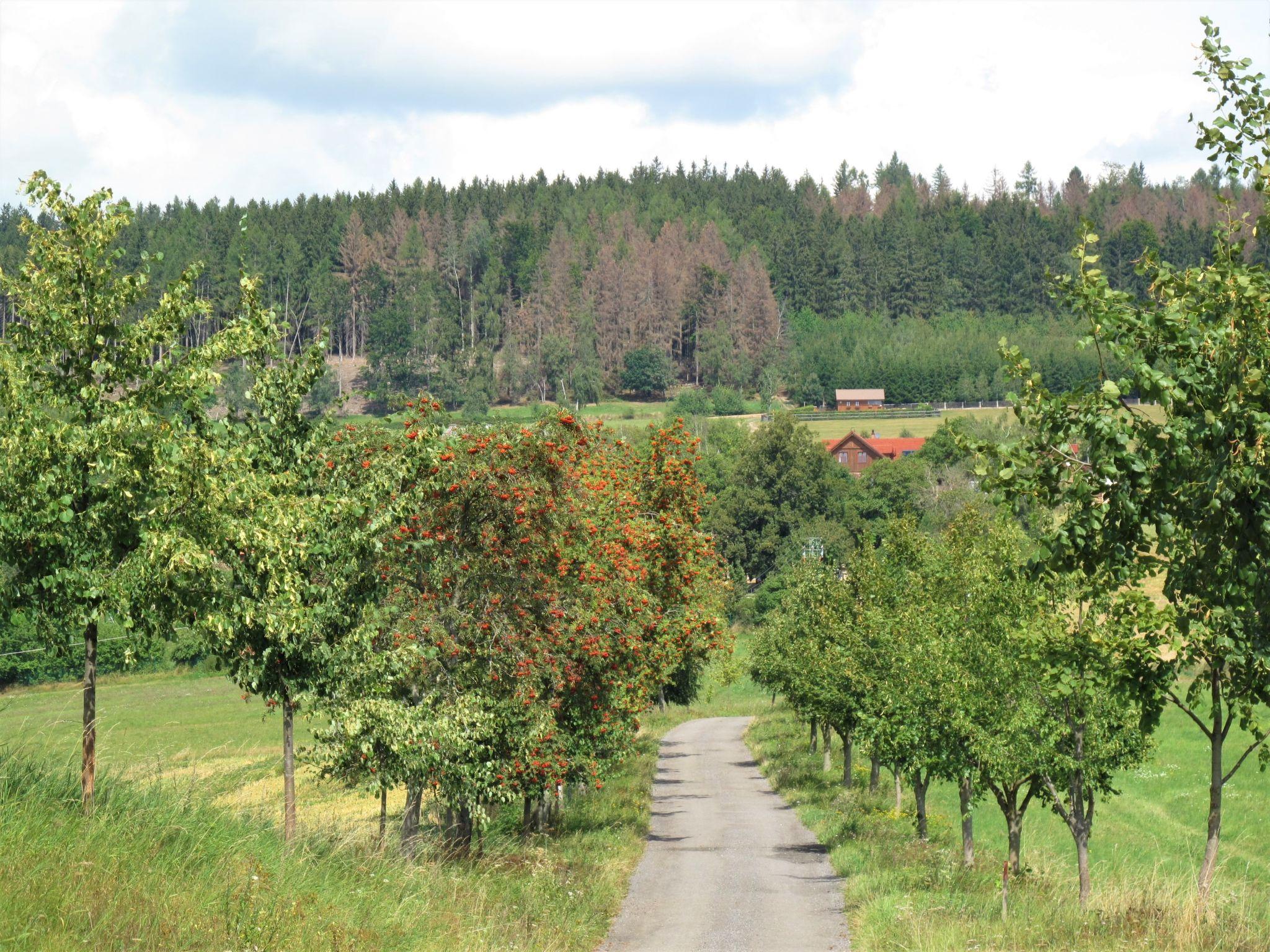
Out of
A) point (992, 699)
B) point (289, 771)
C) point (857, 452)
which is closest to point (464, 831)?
point (289, 771)

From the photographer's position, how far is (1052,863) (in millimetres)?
26297

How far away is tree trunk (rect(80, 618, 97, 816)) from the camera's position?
9.90 metres

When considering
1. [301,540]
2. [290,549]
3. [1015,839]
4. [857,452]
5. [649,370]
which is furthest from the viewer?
[649,370]

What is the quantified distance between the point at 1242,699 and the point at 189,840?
871cm

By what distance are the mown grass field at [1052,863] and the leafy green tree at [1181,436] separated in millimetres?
3705

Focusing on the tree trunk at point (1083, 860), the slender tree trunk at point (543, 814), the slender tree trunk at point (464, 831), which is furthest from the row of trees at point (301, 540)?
the tree trunk at point (1083, 860)

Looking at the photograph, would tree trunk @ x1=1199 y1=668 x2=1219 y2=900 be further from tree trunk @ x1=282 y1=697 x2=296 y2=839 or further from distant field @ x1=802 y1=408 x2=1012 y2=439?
distant field @ x1=802 y1=408 x2=1012 y2=439

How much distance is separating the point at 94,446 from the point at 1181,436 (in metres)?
8.45

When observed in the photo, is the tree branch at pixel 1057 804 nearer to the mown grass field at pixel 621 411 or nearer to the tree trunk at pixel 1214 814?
the tree trunk at pixel 1214 814

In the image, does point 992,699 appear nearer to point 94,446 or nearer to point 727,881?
point 727,881

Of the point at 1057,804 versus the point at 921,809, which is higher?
the point at 1057,804

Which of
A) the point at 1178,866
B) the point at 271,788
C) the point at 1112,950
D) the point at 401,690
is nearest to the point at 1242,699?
the point at 1112,950

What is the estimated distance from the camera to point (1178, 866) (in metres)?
30.3

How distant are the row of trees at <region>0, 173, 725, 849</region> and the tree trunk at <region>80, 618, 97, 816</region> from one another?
42mm
